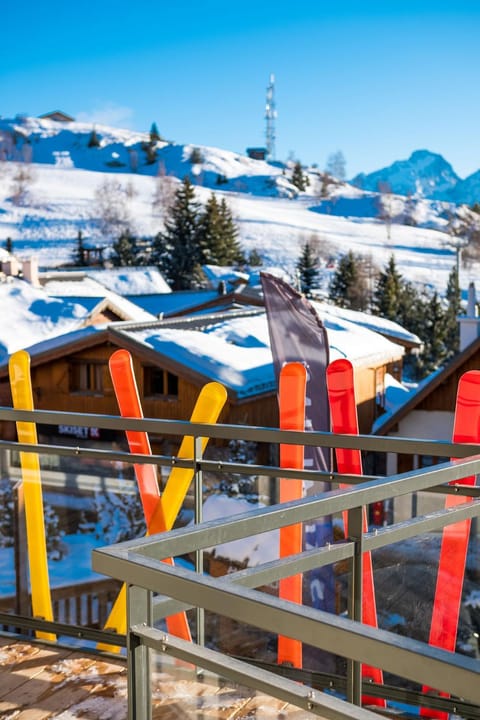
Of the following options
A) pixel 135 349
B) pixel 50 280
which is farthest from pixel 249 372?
pixel 50 280

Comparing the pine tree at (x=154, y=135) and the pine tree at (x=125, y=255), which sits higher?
the pine tree at (x=154, y=135)

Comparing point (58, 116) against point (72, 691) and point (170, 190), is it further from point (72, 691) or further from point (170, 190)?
point (72, 691)

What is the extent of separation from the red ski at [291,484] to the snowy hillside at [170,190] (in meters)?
80.8

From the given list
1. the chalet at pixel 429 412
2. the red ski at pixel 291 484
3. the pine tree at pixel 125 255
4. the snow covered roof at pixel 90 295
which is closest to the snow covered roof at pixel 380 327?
the snow covered roof at pixel 90 295

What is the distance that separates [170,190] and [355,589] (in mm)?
127175

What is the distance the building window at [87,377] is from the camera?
25.1 metres

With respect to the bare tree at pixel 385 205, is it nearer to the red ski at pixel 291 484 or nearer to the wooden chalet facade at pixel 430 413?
the wooden chalet facade at pixel 430 413

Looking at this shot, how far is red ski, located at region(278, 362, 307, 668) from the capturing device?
3.59m

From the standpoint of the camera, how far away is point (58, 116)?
184 meters

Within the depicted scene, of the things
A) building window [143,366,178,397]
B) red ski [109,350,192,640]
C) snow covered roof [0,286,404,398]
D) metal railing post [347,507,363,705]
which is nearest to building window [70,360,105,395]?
snow covered roof [0,286,404,398]

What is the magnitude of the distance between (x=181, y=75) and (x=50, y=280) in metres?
142

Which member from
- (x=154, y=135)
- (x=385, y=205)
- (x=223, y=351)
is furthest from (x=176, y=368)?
(x=154, y=135)

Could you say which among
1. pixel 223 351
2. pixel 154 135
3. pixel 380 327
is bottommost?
pixel 380 327

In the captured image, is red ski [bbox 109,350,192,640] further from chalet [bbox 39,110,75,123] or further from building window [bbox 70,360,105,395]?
chalet [bbox 39,110,75,123]
